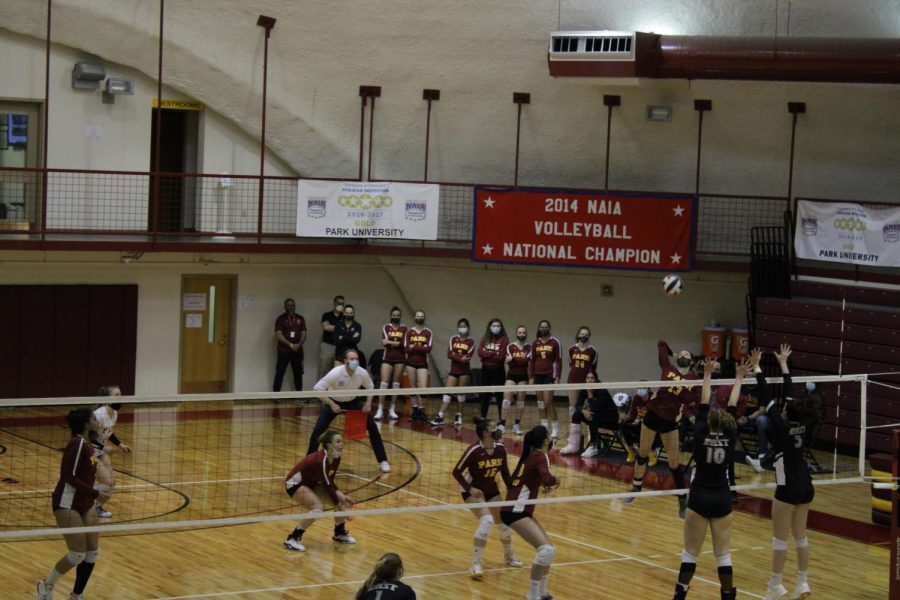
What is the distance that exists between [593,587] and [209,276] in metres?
12.3

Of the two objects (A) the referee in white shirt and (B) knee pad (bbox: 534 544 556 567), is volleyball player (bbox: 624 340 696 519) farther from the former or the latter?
(B) knee pad (bbox: 534 544 556 567)

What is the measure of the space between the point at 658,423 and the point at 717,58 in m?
7.54

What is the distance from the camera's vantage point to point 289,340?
71.6 ft

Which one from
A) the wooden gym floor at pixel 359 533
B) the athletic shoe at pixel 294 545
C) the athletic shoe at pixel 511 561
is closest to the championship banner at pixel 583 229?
the wooden gym floor at pixel 359 533

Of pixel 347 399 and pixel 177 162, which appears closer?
pixel 347 399

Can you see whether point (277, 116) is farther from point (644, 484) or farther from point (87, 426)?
→ point (87, 426)

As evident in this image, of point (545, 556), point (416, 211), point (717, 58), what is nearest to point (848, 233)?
point (717, 58)

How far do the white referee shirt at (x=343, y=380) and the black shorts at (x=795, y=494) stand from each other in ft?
20.5

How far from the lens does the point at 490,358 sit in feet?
66.6

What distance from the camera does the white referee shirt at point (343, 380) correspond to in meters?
15.5

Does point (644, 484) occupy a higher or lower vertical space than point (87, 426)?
lower

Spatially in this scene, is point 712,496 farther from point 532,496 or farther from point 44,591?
point 44,591

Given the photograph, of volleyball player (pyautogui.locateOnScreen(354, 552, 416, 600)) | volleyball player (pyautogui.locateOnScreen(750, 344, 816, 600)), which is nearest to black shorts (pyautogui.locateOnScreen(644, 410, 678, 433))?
volleyball player (pyautogui.locateOnScreen(750, 344, 816, 600))

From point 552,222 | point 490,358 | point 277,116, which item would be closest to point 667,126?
point 552,222
